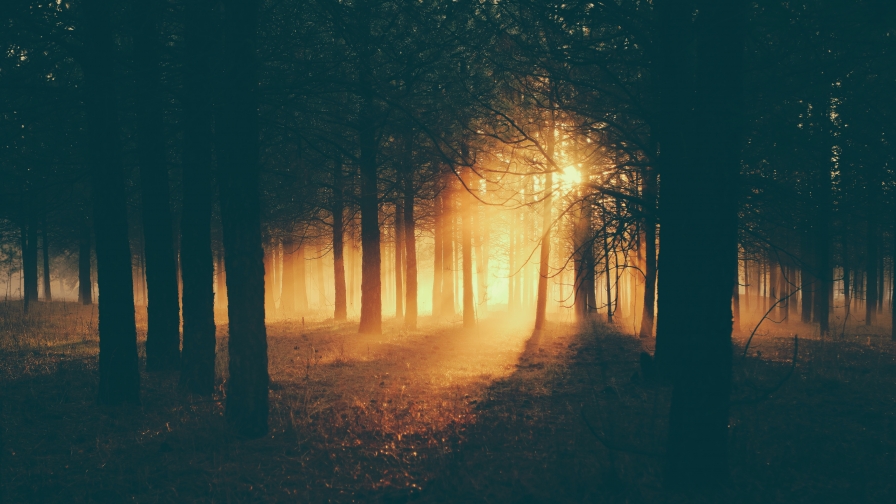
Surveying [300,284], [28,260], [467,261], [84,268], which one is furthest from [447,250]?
[84,268]

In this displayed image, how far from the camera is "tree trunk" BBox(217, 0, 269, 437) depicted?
5.99 meters

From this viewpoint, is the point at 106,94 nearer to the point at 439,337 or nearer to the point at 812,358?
the point at 439,337

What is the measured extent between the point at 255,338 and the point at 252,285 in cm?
67

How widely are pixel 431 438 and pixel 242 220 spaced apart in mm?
3593

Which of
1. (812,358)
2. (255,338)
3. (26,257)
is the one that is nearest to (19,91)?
(255,338)

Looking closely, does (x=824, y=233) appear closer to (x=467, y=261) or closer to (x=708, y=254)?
(x=708, y=254)

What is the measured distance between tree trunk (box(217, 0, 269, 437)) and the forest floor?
1.93 ft

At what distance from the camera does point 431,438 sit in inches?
255

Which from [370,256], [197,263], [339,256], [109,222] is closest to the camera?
[109,222]

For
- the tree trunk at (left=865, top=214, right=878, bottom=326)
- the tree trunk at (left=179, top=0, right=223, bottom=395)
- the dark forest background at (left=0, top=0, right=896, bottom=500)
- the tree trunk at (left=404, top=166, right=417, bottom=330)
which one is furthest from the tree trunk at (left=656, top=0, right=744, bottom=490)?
the tree trunk at (left=404, top=166, right=417, bottom=330)

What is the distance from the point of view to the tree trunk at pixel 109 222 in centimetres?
658

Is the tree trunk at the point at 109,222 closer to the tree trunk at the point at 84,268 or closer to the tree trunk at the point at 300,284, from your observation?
the tree trunk at the point at 300,284

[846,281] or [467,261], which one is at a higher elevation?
[467,261]

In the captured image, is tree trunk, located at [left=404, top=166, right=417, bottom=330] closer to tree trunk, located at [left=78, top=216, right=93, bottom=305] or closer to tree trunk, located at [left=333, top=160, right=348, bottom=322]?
tree trunk, located at [left=333, top=160, right=348, bottom=322]
